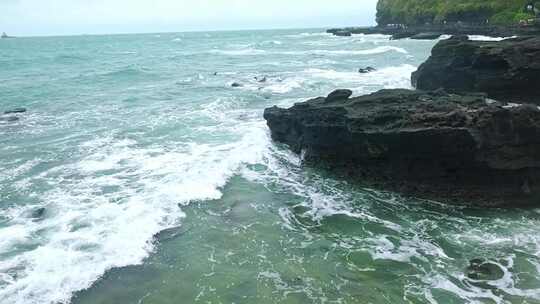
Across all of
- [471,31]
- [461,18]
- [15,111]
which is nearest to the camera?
[15,111]

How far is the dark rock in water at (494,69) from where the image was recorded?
73.4ft

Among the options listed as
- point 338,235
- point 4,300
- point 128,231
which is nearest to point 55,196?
point 128,231

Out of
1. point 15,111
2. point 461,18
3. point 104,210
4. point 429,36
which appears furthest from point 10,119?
point 461,18

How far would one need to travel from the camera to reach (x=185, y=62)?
214 feet

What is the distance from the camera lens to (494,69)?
23422 mm

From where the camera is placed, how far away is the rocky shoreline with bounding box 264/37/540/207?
1437 cm

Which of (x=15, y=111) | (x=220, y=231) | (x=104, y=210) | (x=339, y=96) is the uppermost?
(x=339, y=96)

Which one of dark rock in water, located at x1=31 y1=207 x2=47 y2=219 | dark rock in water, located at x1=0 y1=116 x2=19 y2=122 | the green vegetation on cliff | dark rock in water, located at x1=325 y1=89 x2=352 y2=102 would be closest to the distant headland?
the green vegetation on cliff

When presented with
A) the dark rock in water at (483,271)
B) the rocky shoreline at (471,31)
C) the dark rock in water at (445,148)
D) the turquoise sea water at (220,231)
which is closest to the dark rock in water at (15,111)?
the turquoise sea water at (220,231)

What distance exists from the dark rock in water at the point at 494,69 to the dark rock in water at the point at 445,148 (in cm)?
707

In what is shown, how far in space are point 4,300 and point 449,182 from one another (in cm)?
1271

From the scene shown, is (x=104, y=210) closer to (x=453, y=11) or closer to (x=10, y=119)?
(x=10, y=119)

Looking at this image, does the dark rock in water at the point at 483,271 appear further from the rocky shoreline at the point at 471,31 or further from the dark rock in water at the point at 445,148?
the rocky shoreline at the point at 471,31

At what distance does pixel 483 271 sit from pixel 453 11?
96.9 m
